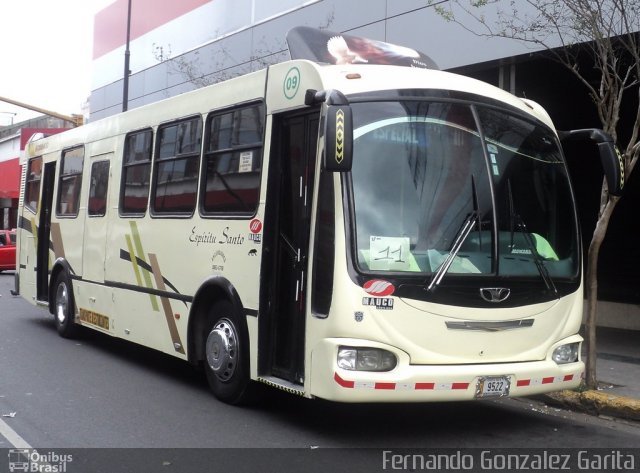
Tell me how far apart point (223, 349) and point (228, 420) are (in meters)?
0.73

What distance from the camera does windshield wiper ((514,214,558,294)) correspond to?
6.68 metres

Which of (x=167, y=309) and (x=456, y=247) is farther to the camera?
(x=167, y=309)

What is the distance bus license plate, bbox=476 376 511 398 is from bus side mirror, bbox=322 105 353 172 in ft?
6.54

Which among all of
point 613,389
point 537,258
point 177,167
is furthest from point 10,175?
point 537,258

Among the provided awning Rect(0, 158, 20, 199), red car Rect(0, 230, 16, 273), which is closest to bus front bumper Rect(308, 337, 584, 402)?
red car Rect(0, 230, 16, 273)

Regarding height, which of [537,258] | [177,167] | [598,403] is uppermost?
[177,167]

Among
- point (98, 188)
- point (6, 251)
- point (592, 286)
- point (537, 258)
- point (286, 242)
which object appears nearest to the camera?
point (537, 258)

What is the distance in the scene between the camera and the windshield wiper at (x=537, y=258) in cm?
668

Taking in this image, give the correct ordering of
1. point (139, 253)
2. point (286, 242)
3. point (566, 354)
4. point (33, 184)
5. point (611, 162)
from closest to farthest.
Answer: point (566, 354)
point (286, 242)
point (611, 162)
point (139, 253)
point (33, 184)

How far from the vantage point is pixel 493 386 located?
6.28m

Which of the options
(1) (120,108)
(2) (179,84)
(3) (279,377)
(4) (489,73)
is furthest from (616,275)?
(1) (120,108)

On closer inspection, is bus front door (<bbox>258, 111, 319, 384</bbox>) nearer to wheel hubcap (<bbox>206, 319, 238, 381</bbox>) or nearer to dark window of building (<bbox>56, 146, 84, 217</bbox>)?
wheel hubcap (<bbox>206, 319, 238, 381</bbox>)

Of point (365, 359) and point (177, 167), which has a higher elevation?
point (177, 167)

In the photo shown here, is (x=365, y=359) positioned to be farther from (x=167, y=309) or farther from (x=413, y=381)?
(x=167, y=309)
